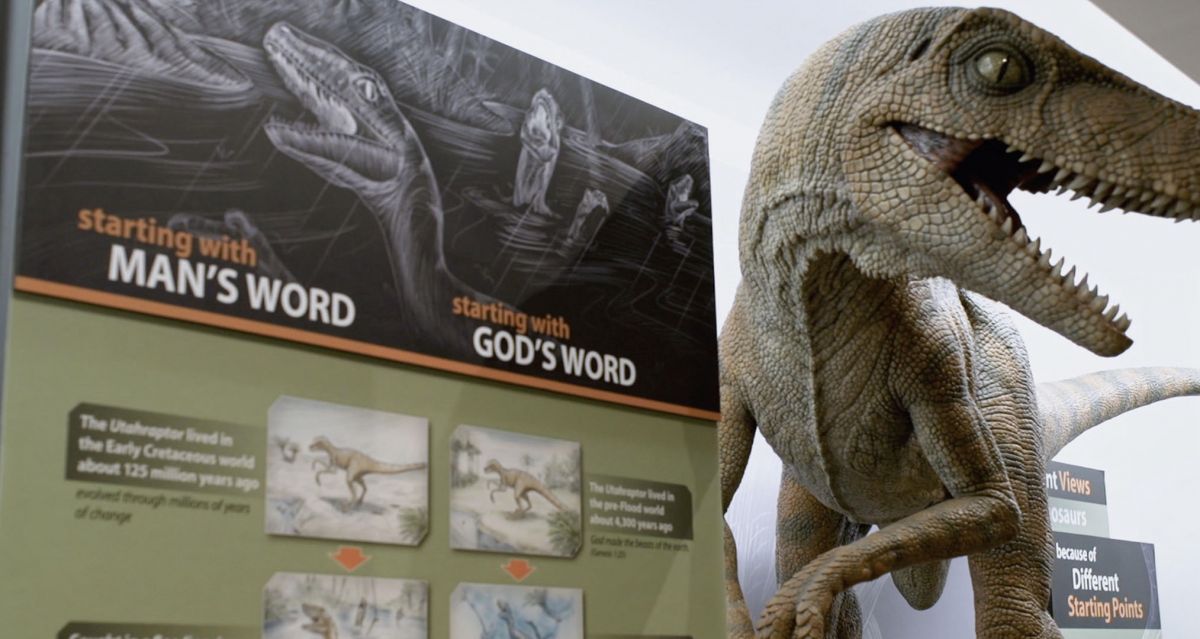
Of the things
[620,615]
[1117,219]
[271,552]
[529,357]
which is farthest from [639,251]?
[1117,219]

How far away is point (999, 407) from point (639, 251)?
1.89m

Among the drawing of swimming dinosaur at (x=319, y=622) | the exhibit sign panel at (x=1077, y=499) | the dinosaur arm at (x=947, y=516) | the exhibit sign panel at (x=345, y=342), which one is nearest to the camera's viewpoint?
the exhibit sign panel at (x=345, y=342)

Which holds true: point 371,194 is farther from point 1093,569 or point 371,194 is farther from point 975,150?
point 1093,569

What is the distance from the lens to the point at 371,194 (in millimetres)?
1623

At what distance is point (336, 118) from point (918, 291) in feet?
6.02

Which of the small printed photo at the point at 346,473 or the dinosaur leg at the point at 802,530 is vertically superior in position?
the dinosaur leg at the point at 802,530

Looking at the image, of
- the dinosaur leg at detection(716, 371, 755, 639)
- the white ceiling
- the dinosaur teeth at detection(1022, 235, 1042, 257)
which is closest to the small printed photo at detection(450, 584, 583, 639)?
the dinosaur teeth at detection(1022, 235, 1042, 257)

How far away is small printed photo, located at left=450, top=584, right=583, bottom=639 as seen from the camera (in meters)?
1.59

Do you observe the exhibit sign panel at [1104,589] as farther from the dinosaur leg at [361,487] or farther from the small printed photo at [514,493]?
the dinosaur leg at [361,487]

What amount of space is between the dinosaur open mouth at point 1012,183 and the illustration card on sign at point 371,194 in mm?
607

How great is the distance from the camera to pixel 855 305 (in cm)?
301

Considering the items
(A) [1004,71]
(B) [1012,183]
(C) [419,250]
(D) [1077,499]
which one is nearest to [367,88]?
(C) [419,250]

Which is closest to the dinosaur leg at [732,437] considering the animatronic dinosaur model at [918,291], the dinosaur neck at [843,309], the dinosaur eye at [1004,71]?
the animatronic dinosaur model at [918,291]

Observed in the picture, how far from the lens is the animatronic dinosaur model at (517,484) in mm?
1670
